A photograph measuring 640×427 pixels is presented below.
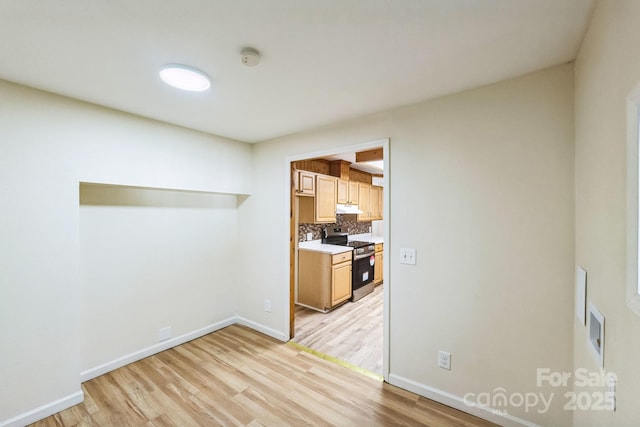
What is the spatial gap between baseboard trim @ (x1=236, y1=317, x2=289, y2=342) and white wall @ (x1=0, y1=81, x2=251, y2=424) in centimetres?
160

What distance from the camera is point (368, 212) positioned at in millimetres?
5859

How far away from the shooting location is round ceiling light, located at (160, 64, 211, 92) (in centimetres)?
166

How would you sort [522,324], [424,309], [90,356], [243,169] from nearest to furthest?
[522,324] < [424,309] < [90,356] < [243,169]

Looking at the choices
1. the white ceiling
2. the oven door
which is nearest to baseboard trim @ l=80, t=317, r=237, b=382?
the oven door

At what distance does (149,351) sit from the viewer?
2750 mm

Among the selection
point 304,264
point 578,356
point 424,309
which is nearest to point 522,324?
point 578,356

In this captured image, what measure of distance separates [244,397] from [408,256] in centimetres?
174

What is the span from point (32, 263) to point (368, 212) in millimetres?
5016

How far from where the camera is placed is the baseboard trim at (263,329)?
10.3ft

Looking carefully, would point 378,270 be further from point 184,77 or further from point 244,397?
point 184,77

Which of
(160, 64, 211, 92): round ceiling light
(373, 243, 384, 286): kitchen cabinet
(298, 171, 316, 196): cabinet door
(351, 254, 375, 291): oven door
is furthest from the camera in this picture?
(373, 243, 384, 286): kitchen cabinet

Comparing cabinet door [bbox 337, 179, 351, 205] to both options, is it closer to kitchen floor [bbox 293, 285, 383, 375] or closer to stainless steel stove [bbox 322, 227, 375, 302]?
stainless steel stove [bbox 322, 227, 375, 302]

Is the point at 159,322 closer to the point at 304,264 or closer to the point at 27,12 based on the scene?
the point at 304,264

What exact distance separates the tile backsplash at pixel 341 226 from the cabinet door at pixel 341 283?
91 cm
